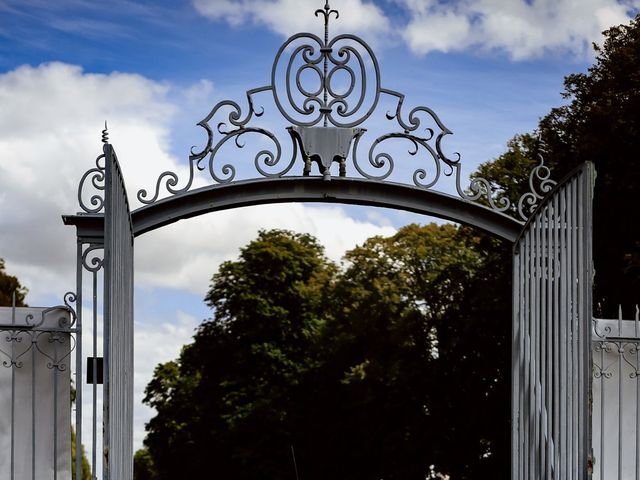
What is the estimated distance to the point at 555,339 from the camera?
8.41m

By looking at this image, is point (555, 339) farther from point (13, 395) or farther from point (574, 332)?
point (13, 395)

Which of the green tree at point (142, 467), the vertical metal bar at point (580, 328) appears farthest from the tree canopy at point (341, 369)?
the vertical metal bar at point (580, 328)

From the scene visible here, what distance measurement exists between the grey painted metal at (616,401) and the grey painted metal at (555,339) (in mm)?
437

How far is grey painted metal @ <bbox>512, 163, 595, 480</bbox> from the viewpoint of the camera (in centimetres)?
814

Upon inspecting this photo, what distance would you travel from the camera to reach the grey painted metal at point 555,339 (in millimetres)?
8141

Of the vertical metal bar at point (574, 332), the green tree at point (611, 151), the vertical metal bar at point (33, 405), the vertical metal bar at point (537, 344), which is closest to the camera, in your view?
the vertical metal bar at point (574, 332)

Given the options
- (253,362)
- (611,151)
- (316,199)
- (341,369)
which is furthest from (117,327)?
(253,362)

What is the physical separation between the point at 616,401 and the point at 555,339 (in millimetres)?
1227

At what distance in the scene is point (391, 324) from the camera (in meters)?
31.2

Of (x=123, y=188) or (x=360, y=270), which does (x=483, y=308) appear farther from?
(x=123, y=188)

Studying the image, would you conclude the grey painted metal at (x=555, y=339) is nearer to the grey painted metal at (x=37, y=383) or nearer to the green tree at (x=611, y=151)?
the grey painted metal at (x=37, y=383)

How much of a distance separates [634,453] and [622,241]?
12012 mm

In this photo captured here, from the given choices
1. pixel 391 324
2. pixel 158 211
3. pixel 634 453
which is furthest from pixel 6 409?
pixel 391 324

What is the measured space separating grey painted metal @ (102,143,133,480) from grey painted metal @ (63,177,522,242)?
38cm
